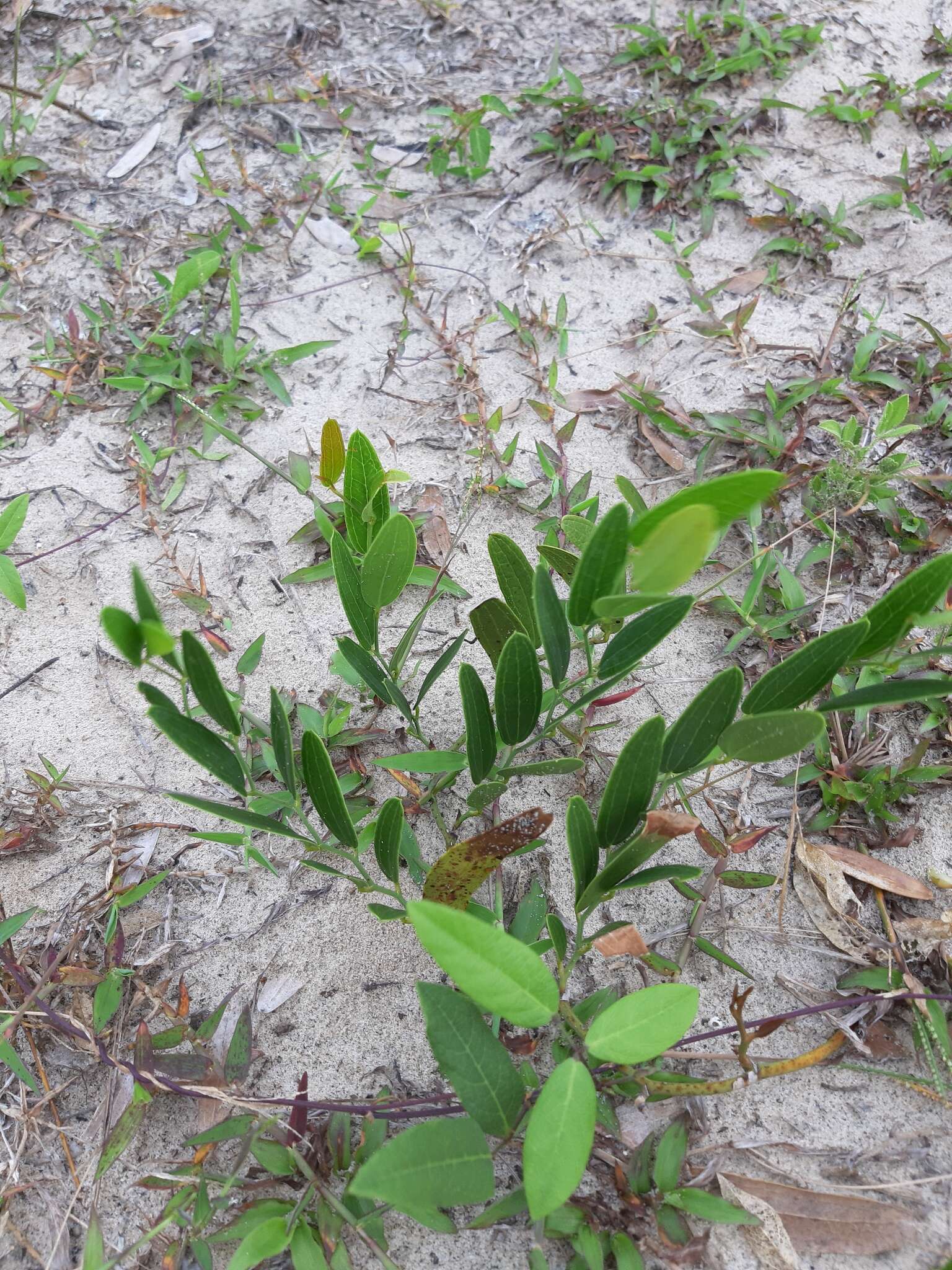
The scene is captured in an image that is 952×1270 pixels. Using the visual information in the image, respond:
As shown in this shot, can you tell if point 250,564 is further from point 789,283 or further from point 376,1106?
point 789,283

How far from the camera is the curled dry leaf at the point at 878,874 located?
1287 millimetres

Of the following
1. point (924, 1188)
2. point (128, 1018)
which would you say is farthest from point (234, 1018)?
point (924, 1188)

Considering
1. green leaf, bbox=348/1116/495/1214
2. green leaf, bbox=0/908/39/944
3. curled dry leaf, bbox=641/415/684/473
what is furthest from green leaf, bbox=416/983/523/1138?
curled dry leaf, bbox=641/415/684/473

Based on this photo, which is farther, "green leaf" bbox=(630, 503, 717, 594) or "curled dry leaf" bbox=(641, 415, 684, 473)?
"curled dry leaf" bbox=(641, 415, 684, 473)

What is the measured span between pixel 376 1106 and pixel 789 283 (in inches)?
79.1

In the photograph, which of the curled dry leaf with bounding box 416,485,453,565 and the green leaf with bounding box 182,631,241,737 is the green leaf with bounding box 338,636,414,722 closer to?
the green leaf with bounding box 182,631,241,737

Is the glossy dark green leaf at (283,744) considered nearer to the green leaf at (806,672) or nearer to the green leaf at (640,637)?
the green leaf at (640,637)

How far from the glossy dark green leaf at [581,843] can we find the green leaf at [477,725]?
0.49 feet

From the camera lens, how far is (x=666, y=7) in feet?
8.56

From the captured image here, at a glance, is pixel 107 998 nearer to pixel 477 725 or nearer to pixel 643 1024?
pixel 477 725

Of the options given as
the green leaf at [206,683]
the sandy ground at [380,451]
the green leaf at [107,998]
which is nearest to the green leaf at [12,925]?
the sandy ground at [380,451]

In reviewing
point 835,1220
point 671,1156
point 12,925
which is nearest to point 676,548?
point 671,1156

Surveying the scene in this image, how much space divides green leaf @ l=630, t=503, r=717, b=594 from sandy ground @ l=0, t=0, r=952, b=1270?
695mm

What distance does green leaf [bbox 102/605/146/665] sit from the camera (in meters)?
0.71
